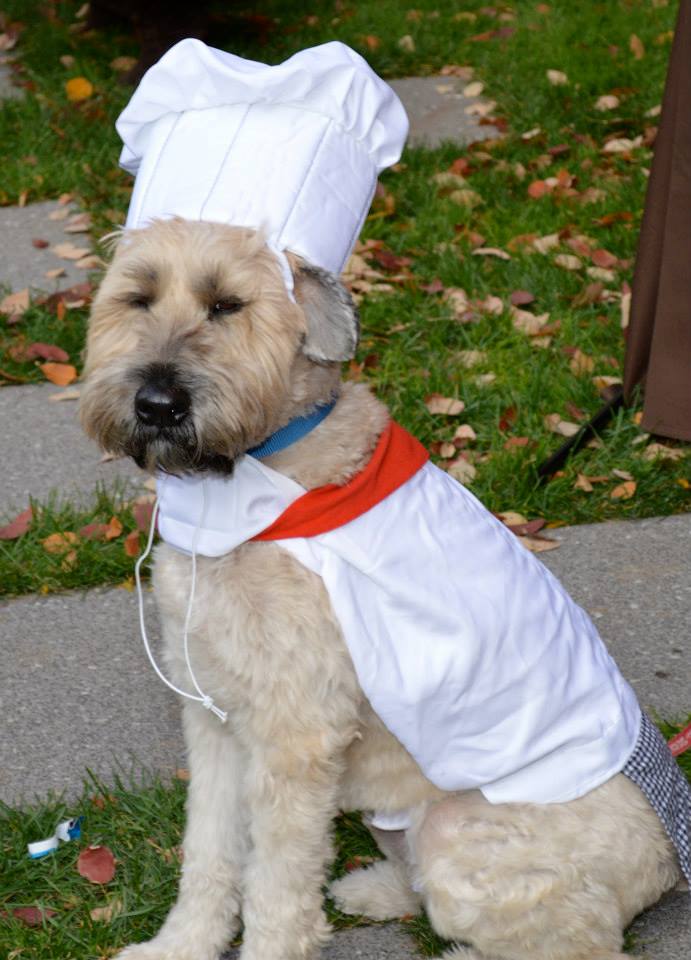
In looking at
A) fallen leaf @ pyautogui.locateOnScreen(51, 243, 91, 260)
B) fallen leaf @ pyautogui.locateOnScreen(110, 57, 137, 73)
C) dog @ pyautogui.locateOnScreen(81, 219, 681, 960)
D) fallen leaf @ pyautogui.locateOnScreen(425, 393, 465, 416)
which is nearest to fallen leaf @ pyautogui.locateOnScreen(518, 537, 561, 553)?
fallen leaf @ pyautogui.locateOnScreen(425, 393, 465, 416)

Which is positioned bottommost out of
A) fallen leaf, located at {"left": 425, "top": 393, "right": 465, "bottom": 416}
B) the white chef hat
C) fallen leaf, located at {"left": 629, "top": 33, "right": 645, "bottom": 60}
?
fallen leaf, located at {"left": 629, "top": 33, "right": 645, "bottom": 60}

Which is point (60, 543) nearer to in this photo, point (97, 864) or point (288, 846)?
point (97, 864)

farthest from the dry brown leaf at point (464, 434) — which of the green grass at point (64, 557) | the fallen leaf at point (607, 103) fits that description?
the fallen leaf at point (607, 103)

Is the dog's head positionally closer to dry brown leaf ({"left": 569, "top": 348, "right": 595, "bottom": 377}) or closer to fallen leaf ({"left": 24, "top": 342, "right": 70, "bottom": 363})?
dry brown leaf ({"left": 569, "top": 348, "right": 595, "bottom": 377})

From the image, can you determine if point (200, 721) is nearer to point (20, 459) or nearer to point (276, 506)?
point (276, 506)

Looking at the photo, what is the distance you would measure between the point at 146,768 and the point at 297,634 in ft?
3.73

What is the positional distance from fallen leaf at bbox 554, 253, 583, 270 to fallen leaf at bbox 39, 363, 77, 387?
2.33 m

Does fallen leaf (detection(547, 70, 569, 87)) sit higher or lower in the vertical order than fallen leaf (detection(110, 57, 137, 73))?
higher

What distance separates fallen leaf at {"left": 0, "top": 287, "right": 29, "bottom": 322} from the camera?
6.06 metres

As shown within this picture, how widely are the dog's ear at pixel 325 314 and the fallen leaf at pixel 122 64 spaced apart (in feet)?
20.4

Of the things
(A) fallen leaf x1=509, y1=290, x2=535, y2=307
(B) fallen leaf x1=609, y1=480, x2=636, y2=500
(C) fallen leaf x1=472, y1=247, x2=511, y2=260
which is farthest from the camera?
(C) fallen leaf x1=472, y1=247, x2=511, y2=260

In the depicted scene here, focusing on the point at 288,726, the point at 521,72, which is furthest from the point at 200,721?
the point at 521,72

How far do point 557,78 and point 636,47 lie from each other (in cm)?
67

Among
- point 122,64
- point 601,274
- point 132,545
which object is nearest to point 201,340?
point 132,545
